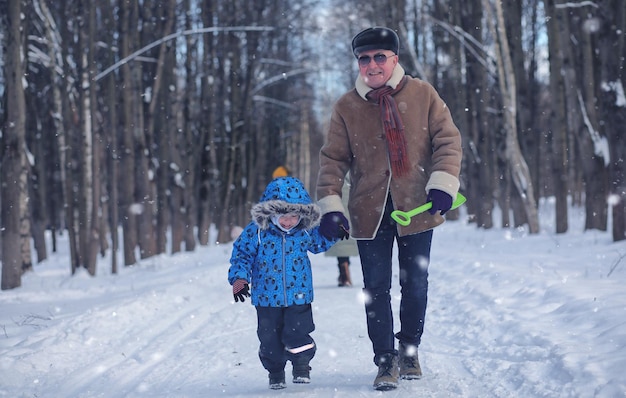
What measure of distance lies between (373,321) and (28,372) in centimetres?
265

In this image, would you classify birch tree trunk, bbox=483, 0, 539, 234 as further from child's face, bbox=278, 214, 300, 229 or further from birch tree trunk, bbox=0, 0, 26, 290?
child's face, bbox=278, 214, 300, 229

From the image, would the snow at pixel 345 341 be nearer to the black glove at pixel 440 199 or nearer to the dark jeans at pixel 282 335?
the dark jeans at pixel 282 335

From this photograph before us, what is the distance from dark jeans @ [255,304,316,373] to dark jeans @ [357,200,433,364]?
42 centimetres

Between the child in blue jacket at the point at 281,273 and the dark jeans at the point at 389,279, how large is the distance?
0.31 metres

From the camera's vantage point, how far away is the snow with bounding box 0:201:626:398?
4418 mm

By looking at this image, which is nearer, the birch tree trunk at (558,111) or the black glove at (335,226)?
the black glove at (335,226)

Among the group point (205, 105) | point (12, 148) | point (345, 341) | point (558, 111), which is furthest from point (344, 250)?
point (205, 105)

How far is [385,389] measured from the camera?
4328 millimetres

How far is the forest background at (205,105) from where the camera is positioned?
1188cm

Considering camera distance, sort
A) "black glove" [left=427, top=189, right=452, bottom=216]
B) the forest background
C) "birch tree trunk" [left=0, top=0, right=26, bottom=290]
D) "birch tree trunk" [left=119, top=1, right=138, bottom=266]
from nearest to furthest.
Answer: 1. "black glove" [left=427, top=189, right=452, bottom=216]
2. "birch tree trunk" [left=0, top=0, right=26, bottom=290]
3. the forest background
4. "birch tree trunk" [left=119, top=1, right=138, bottom=266]

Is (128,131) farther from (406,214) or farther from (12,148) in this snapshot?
(406,214)

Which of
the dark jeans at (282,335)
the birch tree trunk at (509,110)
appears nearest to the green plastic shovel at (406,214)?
the dark jeans at (282,335)

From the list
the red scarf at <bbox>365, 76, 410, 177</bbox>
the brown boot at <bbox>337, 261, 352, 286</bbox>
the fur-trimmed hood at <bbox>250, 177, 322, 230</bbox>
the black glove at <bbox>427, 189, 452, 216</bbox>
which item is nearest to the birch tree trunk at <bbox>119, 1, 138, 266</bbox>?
the brown boot at <bbox>337, 261, 352, 286</bbox>

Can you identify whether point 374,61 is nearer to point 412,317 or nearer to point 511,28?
point 412,317
